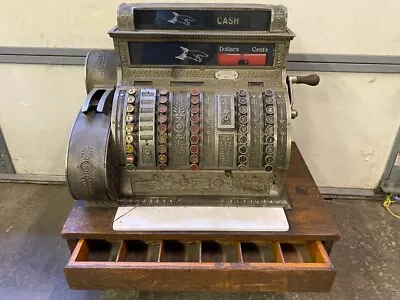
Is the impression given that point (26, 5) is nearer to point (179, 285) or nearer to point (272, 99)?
point (272, 99)

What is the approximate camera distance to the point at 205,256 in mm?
1058

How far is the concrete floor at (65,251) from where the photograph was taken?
4.44 feet

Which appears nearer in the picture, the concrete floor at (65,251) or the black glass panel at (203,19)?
the black glass panel at (203,19)

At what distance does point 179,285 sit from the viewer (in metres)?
0.94

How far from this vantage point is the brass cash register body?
3.43 ft

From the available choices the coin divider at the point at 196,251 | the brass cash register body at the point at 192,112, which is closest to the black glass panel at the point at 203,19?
the brass cash register body at the point at 192,112

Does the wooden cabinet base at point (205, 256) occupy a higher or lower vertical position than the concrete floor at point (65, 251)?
higher

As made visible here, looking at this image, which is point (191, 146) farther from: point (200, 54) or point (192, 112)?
point (200, 54)

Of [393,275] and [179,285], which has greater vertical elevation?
[179,285]

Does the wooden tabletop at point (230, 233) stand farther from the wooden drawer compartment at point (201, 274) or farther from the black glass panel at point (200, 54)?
the black glass panel at point (200, 54)

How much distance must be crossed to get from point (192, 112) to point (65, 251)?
3.17 ft

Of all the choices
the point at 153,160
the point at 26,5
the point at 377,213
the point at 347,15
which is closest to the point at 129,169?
the point at 153,160

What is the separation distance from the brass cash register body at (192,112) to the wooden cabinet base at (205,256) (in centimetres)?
10

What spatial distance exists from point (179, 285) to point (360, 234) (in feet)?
3.65
